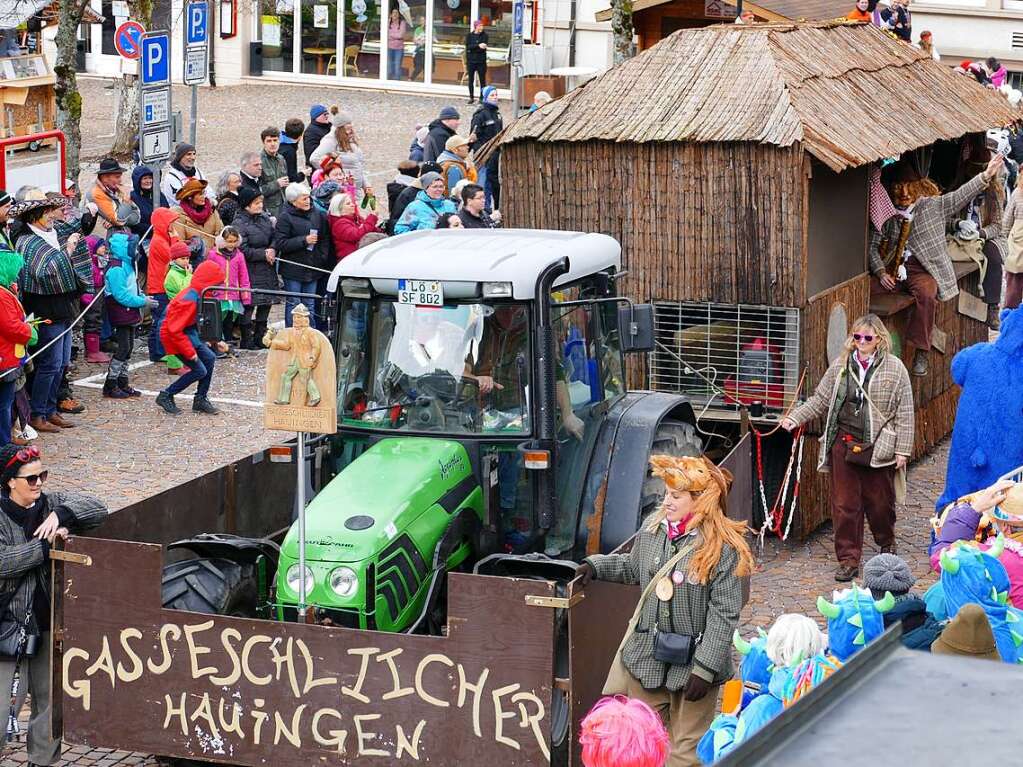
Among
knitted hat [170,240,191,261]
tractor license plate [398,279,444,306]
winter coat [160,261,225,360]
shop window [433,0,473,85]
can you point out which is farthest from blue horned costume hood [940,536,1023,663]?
shop window [433,0,473,85]

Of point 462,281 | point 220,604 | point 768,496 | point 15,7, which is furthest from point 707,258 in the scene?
point 15,7

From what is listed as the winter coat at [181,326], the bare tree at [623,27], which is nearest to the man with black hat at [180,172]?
the winter coat at [181,326]

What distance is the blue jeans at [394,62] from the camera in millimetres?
36406

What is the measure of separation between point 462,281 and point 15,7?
13.7m

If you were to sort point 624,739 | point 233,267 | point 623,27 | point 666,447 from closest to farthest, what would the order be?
point 624,739, point 666,447, point 233,267, point 623,27

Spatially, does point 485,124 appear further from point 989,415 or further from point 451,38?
point 451,38

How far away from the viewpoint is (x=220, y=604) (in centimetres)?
768

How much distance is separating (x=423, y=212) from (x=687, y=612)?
968 cm

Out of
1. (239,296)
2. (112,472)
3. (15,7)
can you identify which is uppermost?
(15,7)

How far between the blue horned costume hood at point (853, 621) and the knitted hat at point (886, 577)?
46 centimetres

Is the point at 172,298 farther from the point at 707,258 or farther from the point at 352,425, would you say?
the point at 352,425

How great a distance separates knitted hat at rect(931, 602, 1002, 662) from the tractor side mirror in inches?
115

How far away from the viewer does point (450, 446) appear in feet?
26.4

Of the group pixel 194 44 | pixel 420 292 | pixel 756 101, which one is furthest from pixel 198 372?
pixel 420 292
